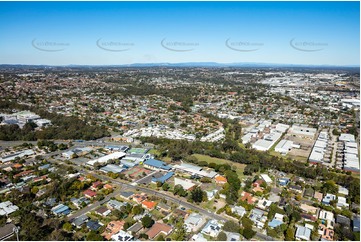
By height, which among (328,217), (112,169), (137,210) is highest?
(137,210)

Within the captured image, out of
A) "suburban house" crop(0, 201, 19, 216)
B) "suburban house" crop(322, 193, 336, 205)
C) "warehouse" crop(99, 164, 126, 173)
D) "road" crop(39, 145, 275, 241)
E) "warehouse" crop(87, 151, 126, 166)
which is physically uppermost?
"suburban house" crop(0, 201, 19, 216)

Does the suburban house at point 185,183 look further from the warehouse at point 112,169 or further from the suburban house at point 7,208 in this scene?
the suburban house at point 7,208

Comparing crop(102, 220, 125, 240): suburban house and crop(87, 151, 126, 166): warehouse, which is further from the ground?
crop(87, 151, 126, 166): warehouse

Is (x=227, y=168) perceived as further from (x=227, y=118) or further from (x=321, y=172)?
(x=227, y=118)

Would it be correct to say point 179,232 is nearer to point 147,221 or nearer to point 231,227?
point 147,221

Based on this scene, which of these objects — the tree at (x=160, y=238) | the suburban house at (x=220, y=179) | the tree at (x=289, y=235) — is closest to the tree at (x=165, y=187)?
the suburban house at (x=220, y=179)

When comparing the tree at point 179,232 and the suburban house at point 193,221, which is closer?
the tree at point 179,232

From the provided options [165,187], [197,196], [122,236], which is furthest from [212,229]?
[165,187]

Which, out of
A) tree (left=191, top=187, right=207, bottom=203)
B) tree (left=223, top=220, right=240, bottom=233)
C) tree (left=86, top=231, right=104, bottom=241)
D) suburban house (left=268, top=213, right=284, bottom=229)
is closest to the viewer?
tree (left=86, top=231, right=104, bottom=241)

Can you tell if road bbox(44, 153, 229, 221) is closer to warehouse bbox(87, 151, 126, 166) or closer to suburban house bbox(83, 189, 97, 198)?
suburban house bbox(83, 189, 97, 198)

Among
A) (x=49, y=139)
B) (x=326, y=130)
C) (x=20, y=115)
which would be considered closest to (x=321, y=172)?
(x=326, y=130)

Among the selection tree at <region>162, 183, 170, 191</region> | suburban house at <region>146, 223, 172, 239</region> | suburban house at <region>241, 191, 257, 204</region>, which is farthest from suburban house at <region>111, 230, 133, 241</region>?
suburban house at <region>241, 191, 257, 204</region>
